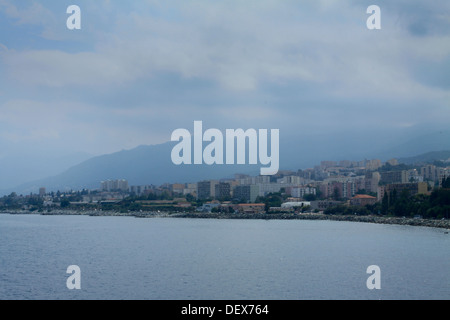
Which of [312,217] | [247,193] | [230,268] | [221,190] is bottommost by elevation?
[312,217]

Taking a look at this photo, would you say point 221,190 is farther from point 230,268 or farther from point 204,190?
point 230,268

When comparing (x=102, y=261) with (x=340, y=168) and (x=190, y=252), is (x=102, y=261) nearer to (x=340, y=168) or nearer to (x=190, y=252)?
(x=190, y=252)

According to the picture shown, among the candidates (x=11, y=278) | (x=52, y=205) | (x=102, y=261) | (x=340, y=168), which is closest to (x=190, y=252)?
(x=102, y=261)

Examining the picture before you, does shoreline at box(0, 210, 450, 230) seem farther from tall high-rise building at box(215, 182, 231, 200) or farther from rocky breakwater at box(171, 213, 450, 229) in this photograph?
tall high-rise building at box(215, 182, 231, 200)

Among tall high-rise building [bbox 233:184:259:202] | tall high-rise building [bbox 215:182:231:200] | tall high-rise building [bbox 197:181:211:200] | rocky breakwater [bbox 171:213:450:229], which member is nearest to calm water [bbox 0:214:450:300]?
rocky breakwater [bbox 171:213:450:229]

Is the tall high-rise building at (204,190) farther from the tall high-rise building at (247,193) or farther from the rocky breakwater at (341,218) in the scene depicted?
the rocky breakwater at (341,218)

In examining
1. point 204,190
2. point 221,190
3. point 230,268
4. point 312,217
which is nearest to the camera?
point 230,268

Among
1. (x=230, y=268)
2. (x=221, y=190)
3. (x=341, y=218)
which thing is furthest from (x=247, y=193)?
(x=230, y=268)

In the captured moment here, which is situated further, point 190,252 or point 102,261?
point 190,252
